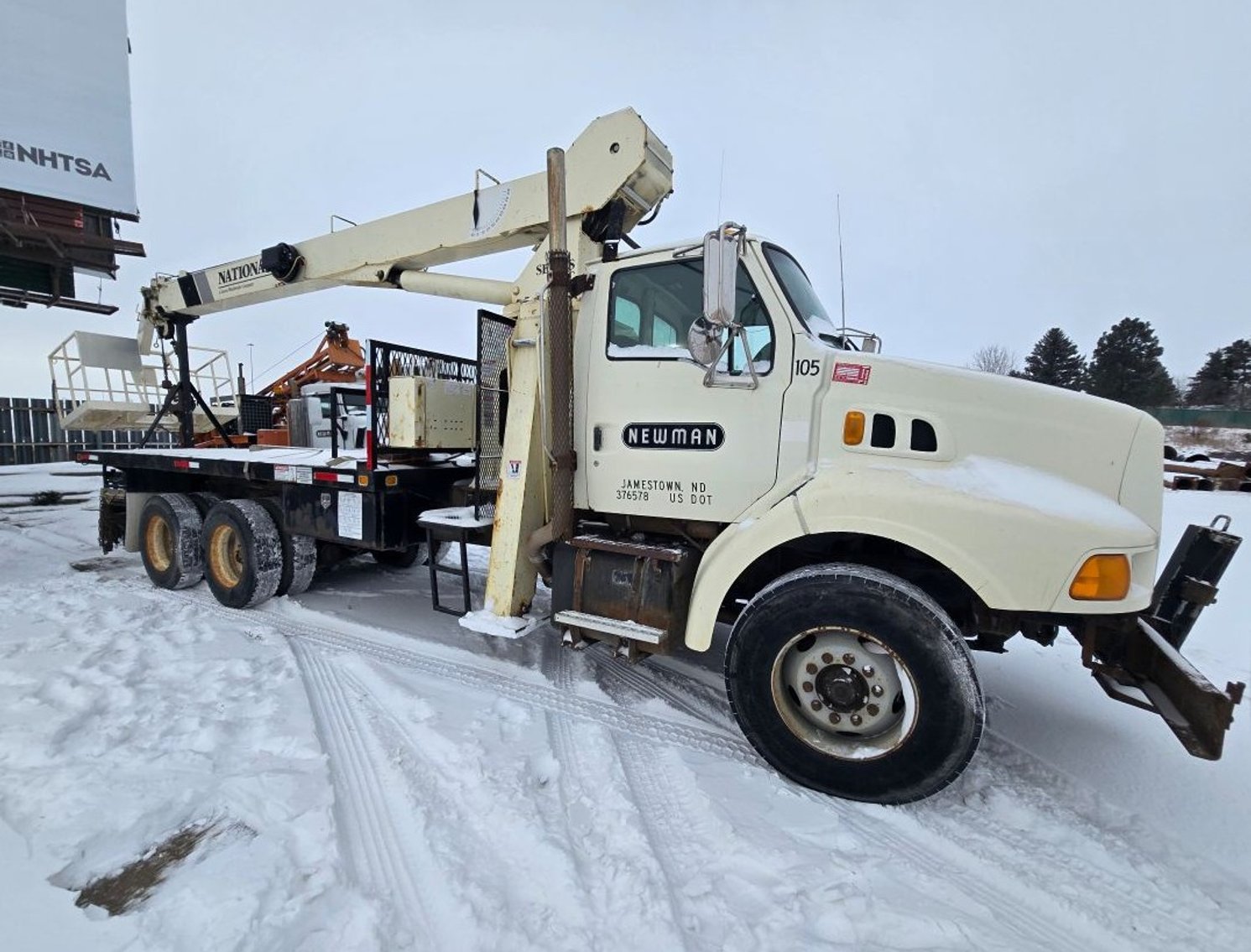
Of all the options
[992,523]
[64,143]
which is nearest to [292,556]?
[992,523]

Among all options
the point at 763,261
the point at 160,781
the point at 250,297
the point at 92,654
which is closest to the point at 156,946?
the point at 160,781

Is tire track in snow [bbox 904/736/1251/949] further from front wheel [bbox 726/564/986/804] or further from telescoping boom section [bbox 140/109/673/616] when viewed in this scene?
telescoping boom section [bbox 140/109/673/616]

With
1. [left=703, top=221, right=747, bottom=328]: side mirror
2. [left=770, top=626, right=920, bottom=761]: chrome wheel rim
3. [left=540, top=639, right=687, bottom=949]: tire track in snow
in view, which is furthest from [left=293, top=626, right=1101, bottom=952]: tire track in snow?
[left=703, top=221, right=747, bottom=328]: side mirror

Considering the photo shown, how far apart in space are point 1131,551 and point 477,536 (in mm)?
3577

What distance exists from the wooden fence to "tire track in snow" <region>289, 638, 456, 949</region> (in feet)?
68.9

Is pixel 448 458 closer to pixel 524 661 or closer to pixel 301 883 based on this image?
pixel 524 661

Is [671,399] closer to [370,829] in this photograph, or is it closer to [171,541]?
[370,829]

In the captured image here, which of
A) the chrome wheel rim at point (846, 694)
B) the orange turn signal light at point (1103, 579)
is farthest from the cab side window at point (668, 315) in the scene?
the orange turn signal light at point (1103, 579)

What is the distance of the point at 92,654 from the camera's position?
3.97 meters

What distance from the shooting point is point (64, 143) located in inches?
461

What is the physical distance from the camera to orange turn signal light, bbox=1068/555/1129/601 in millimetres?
2418

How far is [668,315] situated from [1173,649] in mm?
2926

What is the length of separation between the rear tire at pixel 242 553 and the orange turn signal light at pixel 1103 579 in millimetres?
5676

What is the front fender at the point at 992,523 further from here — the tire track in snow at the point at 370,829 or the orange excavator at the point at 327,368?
the orange excavator at the point at 327,368
